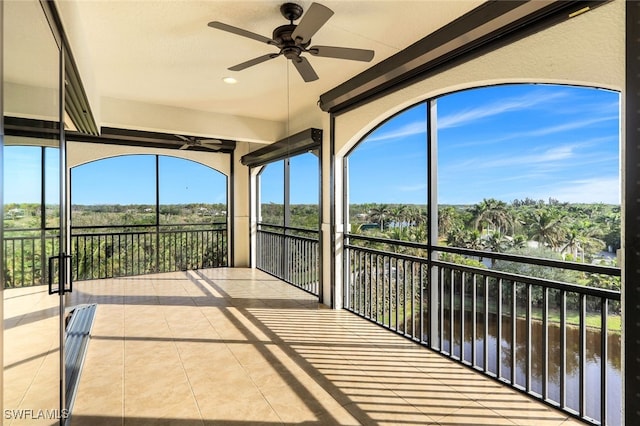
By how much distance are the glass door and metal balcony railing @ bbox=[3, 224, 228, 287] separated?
5.11 metres

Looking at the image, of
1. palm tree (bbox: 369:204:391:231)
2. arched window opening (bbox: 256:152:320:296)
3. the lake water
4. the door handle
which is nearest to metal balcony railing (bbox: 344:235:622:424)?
the lake water

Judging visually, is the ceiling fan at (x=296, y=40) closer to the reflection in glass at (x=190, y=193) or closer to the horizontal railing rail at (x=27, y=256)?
the horizontal railing rail at (x=27, y=256)

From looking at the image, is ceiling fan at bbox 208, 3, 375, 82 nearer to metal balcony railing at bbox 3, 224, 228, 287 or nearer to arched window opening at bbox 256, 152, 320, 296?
arched window opening at bbox 256, 152, 320, 296

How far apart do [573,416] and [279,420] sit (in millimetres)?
1864

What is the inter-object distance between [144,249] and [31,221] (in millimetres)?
5822

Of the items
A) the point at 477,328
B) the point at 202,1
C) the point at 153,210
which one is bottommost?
the point at 477,328

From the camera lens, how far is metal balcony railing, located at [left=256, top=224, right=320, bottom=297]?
5402 millimetres

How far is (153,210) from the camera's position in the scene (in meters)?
6.85

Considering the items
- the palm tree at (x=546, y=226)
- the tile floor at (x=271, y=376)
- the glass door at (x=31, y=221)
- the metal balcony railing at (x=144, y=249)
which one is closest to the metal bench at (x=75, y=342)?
the tile floor at (x=271, y=376)

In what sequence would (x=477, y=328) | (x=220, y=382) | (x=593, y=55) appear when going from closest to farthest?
(x=593, y=55) → (x=220, y=382) → (x=477, y=328)

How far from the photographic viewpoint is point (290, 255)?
237 inches

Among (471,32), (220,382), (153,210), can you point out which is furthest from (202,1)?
(153,210)

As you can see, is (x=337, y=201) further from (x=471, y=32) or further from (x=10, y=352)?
(x=10, y=352)

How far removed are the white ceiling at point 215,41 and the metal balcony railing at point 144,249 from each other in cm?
305
